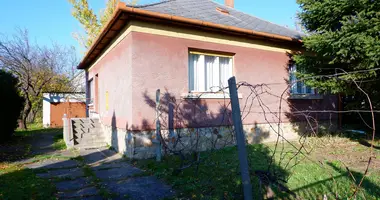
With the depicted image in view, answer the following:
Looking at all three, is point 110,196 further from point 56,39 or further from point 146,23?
point 56,39

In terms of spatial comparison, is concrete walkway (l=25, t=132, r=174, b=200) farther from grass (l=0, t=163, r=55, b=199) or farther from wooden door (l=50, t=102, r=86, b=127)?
wooden door (l=50, t=102, r=86, b=127)

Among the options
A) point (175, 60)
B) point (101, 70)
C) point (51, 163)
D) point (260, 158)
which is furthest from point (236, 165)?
point (101, 70)

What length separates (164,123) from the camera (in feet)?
20.9

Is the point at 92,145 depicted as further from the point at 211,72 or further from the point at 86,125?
the point at 211,72

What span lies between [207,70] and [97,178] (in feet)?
13.8

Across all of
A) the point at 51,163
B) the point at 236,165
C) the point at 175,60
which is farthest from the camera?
Answer: the point at 175,60

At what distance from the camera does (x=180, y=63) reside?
262 inches

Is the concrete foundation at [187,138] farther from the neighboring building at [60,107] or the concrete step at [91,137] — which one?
the neighboring building at [60,107]

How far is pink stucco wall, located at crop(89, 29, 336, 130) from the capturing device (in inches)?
241

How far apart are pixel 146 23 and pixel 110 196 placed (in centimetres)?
423

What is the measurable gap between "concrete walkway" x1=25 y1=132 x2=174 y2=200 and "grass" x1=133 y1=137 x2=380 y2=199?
317 mm

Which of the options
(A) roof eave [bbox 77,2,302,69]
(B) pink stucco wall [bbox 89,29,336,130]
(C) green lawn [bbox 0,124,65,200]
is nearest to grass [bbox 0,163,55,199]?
(C) green lawn [bbox 0,124,65,200]

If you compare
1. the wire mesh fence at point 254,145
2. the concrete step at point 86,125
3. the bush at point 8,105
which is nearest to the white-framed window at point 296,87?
the wire mesh fence at point 254,145

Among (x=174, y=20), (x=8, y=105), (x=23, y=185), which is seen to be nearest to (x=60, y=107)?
(x=8, y=105)
